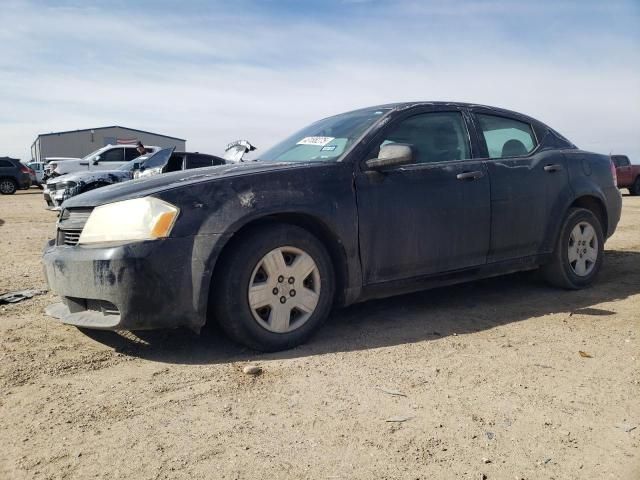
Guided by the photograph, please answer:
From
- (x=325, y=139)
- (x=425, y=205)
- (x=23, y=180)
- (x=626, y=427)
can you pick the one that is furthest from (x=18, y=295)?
(x=23, y=180)

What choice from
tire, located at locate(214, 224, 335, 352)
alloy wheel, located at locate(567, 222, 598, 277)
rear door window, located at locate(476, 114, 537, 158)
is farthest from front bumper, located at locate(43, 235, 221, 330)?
alloy wheel, located at locate(567, 222, 598, 277)

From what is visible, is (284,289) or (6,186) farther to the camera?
(6,186)

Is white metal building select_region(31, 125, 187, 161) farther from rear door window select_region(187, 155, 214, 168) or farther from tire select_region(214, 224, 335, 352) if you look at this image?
tire select_region(214, 224, 335, 352)

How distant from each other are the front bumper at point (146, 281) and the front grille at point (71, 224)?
23cm

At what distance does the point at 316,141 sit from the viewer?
4277 mm

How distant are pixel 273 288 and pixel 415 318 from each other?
4.32 feet

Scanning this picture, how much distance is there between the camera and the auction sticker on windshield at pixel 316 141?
417 cm

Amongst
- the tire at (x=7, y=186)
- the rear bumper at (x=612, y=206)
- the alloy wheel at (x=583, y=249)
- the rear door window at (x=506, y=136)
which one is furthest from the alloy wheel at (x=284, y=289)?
the tire at (x=7, y=186)

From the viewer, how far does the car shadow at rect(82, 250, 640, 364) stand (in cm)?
351

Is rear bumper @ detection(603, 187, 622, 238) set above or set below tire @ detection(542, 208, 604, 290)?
above

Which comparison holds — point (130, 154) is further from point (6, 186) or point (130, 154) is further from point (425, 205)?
point (425, 205)

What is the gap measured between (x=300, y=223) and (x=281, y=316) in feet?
2.03

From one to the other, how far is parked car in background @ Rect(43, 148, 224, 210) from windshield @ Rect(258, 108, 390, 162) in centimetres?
685

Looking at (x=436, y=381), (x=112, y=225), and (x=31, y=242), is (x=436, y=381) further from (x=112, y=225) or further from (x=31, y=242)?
(x=31, y=242)
